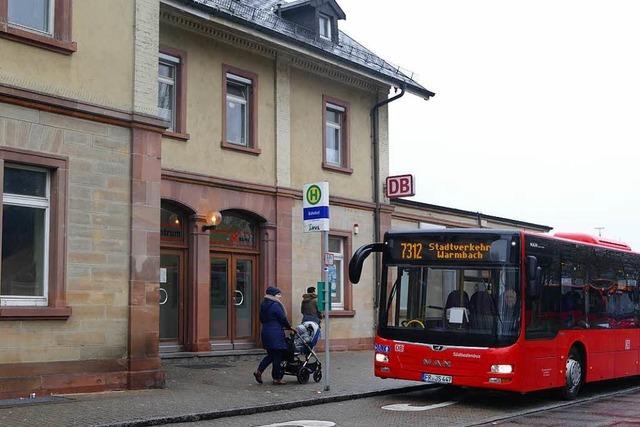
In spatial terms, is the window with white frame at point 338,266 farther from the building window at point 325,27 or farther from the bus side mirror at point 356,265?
the bus side mirror at point 356,265

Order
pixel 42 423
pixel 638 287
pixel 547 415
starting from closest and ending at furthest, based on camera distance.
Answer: pixel 42 423 → pixel 547 415 → pixel 638 287

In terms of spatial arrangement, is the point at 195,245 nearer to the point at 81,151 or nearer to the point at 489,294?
the point at 81,151

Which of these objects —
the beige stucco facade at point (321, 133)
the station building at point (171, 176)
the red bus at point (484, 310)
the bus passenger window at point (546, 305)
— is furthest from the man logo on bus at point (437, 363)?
the beige stucco facade at point (321, 133)

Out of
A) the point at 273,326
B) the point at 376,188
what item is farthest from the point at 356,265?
the point at 376,188

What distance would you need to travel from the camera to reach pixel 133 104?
1452cm

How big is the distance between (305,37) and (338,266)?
627 centimetres

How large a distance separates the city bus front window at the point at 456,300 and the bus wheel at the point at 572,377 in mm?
2210

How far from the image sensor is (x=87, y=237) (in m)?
13.7

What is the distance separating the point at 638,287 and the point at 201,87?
10.4m

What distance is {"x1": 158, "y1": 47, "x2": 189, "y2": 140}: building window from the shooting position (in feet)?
63.0

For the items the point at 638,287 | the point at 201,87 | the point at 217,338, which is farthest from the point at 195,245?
the point at 638,287

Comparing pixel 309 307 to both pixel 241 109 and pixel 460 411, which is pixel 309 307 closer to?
pixel 241 109

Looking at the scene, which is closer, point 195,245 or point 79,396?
point 79,396

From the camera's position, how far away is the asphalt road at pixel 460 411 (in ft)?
38.9
